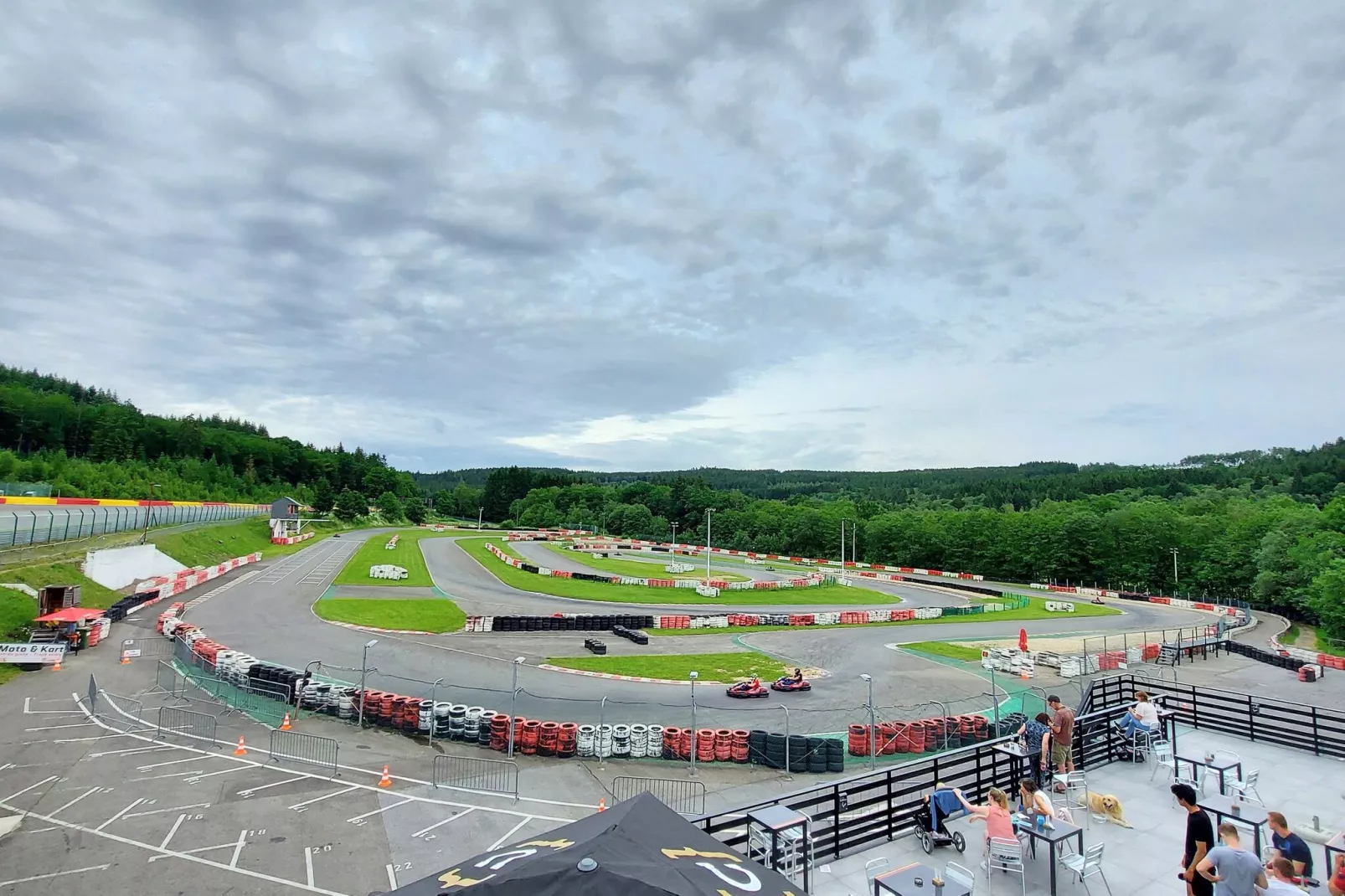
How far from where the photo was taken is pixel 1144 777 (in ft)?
51.7

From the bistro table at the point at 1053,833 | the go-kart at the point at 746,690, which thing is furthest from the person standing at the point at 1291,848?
the go-kart at the point at 746,690

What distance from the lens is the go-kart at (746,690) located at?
3133cm

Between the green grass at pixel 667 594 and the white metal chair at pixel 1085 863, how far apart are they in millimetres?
54218

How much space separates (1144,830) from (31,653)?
44826 mm

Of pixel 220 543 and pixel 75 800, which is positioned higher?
pixel 220 543

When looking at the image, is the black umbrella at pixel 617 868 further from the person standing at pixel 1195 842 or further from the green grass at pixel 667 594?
the green grass at pixel 667 594

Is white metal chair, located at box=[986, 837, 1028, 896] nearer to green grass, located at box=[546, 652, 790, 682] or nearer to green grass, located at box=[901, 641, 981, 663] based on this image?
green grass, located at box=[546, 652, 790, 682]

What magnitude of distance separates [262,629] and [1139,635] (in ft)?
212

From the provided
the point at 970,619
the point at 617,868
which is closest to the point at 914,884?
the point at 617,868

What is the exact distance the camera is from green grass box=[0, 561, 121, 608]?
4309 cm

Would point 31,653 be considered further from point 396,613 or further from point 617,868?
point 617,868

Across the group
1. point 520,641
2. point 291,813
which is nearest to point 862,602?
point 520,641

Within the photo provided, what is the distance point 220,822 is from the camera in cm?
1697

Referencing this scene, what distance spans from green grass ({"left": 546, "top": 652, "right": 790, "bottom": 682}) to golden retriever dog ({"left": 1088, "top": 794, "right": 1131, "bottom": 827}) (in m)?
22.1
